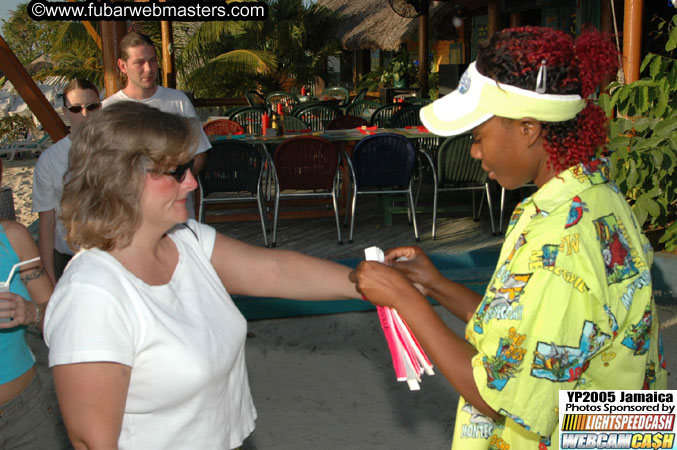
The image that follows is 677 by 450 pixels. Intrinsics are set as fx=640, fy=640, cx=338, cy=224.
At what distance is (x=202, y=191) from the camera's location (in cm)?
648

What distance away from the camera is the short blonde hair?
155 cm

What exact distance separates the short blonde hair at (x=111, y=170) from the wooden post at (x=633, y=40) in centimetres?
518

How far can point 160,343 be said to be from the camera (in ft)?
4.94

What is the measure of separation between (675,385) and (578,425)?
265 centimetres

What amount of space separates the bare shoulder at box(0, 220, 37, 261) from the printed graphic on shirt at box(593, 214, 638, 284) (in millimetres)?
1777

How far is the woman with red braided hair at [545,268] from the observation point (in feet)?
4.21

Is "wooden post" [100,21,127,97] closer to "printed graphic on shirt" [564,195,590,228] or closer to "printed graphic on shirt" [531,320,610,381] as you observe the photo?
"printed graphic on shirt" [564,195,590,228]

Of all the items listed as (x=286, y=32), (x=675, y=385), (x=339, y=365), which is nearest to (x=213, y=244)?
(x=339, y=365)

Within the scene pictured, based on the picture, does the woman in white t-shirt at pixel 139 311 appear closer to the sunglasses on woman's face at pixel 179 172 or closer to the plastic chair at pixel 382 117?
the sunglasses on woman's face at pixel 179 172

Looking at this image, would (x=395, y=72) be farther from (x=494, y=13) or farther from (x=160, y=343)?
(x=160, y=343)

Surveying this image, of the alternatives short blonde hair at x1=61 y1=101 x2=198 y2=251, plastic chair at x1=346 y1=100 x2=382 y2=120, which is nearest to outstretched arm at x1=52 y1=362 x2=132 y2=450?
short blonde hair at x1=61 y1=101 x2=198 y2=251

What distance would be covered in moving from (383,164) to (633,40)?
256cm

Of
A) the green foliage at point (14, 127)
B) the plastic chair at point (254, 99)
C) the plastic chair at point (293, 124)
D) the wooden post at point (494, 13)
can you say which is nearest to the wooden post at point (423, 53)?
the plastic chair at point (254, 99)

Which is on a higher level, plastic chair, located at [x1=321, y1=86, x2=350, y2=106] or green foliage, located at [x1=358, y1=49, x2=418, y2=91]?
green foliage, located at [x1=358, y1=49, x2=418, y2=91]
